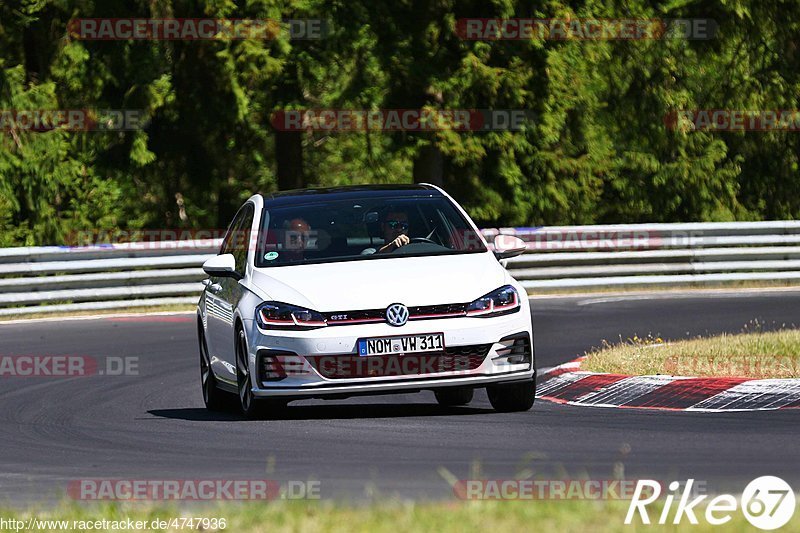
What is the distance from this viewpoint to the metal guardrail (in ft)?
80.6

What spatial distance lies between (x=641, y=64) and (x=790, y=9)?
3754mm

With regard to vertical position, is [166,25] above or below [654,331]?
above

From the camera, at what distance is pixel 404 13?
33844mm

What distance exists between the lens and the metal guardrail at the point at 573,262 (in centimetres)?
2458

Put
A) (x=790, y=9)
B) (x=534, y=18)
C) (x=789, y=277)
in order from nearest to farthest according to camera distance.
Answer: (x=789, y=277) → (x=534, y=18) → (x=790, y=9)

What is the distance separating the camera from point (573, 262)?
26438mm

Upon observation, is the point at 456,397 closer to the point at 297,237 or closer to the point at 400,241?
the point at 400,241

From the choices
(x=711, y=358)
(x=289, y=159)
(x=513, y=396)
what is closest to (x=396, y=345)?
(x=513, y=396)

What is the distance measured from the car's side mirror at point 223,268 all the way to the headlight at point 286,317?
2.84 ft

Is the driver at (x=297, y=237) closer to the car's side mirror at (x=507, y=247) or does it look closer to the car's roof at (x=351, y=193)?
the car's roof at (x=351, y=193)

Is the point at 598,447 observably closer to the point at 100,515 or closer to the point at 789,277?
the point at 100,515

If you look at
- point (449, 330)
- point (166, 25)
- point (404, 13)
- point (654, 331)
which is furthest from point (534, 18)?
point (449, 330)

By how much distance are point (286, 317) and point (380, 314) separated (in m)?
0.64

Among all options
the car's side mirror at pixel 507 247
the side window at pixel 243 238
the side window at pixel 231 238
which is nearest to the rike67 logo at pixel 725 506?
the car's side mirror at pixel 507 247
